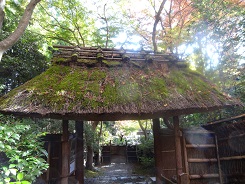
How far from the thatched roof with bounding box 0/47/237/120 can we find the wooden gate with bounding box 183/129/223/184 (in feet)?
3.70

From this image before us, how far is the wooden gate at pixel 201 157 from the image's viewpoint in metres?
4.95

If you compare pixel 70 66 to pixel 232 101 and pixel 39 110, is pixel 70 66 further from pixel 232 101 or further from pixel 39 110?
pixel 232 101

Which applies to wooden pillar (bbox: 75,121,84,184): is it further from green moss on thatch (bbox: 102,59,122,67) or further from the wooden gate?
the wooden gate

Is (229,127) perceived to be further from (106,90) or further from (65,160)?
(65,160)

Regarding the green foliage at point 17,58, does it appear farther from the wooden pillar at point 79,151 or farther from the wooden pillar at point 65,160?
the wooden pillar at point 65,160

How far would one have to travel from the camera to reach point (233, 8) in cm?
651

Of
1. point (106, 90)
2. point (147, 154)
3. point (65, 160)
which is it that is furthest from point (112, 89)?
point (147, 154)

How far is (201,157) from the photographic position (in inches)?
201

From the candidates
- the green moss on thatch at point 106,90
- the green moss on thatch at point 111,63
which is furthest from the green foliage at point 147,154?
the green moss on thatch at point 111,63

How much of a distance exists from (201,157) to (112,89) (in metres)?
3.23

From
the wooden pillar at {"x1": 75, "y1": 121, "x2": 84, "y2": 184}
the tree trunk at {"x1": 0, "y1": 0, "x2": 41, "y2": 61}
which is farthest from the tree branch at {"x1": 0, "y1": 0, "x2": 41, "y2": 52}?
the wooden pillar at {"x1": 75, "y1": 121, "x2": 84, "y2": 184}

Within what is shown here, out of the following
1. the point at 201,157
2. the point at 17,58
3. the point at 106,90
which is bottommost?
the point at 201,157

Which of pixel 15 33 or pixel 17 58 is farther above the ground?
pixel 17 58

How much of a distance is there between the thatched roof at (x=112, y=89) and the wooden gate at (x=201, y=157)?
1.13 m
